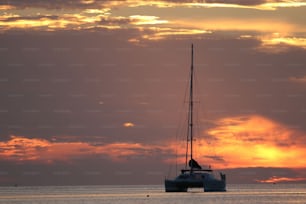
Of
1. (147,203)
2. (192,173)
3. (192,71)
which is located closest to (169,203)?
(147,203)

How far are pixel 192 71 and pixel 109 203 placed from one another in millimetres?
31088

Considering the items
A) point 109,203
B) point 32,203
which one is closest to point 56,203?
point 32,203

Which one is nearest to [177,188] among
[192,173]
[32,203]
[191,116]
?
[192,173]

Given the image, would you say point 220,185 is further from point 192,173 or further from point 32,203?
point 32,203

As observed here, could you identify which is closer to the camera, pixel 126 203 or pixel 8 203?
pixel 126 203

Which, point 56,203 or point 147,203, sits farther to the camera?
point 56,203

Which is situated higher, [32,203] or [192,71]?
[192,71]

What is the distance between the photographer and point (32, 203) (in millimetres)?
177625

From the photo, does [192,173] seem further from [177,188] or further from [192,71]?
[192,71]

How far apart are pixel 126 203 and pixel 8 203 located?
84.6ft

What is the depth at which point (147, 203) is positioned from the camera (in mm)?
166375

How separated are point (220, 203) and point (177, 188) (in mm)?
20378

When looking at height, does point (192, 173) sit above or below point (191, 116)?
below

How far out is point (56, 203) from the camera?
178 metres
